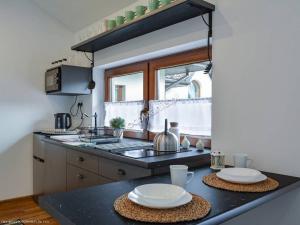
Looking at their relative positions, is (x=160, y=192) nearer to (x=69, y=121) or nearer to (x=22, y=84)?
(x=69, y=121)

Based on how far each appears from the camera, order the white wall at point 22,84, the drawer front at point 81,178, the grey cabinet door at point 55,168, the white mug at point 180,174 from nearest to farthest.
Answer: the white mug at point 180,174 → the drawer front at point 81,178 → the grey cabinet door at point 55,168 → the white wall at point 22,84

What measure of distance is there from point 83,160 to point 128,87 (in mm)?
1166

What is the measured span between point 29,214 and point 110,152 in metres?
1.74

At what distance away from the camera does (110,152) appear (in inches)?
79.3

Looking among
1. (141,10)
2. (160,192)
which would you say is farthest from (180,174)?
(141,10)

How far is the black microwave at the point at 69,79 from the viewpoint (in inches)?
127

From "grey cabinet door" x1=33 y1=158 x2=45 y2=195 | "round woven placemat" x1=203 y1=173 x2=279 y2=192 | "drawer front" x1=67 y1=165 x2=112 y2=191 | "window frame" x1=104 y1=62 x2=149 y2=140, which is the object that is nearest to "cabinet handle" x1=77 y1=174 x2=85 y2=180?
"drawer front" x1=67 y1=165 x2=112 y2=191

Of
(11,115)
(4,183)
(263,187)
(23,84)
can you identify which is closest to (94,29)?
(23,84)

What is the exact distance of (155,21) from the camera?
2135 mm

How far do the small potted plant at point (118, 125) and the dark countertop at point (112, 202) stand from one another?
4.99ft

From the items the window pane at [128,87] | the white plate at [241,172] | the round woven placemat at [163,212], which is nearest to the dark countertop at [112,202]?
the round woven placemat at [163,212]

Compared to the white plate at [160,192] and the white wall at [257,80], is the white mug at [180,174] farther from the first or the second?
the white wall at [257,80]

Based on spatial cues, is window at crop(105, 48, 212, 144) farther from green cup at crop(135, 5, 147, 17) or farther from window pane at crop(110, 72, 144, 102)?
green cup at crop(135, 5, 147, 17)

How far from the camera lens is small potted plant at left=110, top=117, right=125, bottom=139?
287 centimetres
